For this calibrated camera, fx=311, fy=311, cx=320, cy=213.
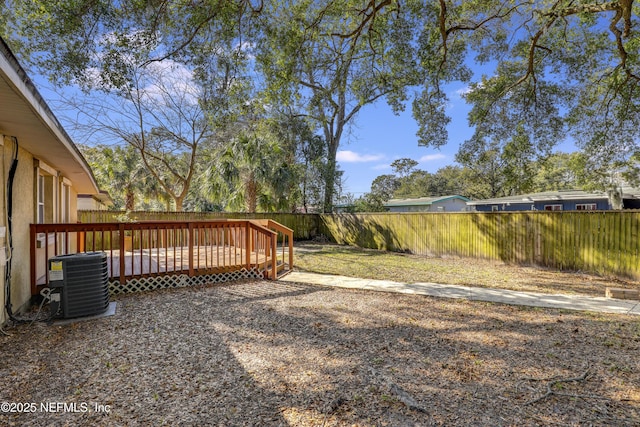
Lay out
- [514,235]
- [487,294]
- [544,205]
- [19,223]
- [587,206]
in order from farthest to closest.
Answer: [544,205]
[587,206]
[514,235]
[487,294]
[19,223]

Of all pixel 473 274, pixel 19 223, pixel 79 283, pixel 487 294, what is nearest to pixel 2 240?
pixel 19 223

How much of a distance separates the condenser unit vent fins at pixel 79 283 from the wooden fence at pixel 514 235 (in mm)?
10262

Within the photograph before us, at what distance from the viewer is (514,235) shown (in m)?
9.72

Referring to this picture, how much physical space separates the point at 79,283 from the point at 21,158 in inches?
87.9

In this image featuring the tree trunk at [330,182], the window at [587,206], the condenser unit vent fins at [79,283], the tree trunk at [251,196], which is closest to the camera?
the condenser unit vent fins at [79,283]

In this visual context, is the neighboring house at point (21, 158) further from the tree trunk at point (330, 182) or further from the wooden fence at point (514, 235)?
the tree trunk at point (330, 182)

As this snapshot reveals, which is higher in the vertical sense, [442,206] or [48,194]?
[442,206]

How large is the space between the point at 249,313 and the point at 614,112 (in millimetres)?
11220

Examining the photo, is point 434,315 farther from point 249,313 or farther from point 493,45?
point 493,45

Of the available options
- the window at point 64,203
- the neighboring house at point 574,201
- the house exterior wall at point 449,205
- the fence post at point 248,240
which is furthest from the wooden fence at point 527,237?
the house exterior wall at point 449,205

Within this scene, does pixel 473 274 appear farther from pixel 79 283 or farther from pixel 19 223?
pixel 19 223

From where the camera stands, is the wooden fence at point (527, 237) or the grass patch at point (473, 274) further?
the wooden fence at point (527, 237)

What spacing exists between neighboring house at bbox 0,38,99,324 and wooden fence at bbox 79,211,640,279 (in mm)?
8662

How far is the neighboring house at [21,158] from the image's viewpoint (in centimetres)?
277
